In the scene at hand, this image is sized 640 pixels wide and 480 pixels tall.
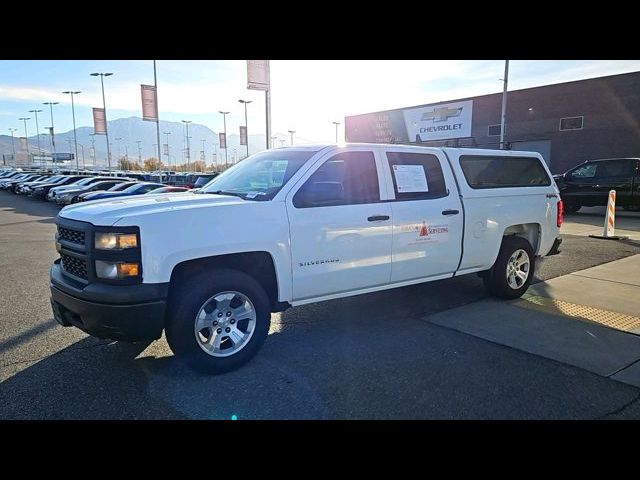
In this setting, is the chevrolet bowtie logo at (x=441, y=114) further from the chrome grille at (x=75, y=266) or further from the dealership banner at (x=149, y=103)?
the chrome grille at (x=75, y=266)

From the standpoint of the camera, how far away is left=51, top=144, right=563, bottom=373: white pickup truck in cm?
355

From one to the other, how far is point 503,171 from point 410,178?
6.00 feet

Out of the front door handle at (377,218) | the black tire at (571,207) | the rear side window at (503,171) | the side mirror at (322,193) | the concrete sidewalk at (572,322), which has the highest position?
the rear side window at (503,171)

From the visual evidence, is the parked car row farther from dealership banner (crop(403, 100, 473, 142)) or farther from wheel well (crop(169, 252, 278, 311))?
dealership banner (crop(403, 100, 473, 142))

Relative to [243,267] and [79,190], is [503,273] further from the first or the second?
[79,190]

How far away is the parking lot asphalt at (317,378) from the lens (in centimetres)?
332

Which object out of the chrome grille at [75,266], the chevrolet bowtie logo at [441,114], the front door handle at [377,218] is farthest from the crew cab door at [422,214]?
the chevrolet bowtie logo at [441,114]

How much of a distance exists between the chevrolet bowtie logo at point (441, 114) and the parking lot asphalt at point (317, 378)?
3597 cm

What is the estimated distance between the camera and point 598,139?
29984mm

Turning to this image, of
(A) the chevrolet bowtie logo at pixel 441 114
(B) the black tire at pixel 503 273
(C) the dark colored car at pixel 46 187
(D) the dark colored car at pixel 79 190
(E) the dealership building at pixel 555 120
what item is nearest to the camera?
(B) the black tire at pixel 503 273
